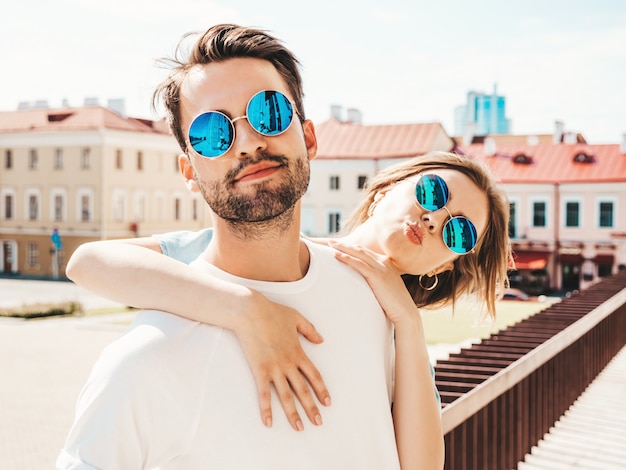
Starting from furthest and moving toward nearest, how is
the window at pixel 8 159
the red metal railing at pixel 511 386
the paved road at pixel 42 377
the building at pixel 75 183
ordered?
the window at pixel 8 159 → the building at pixel 75 183 → the paved road at pixel 42 377 → the red metal railing at pixel 511 386

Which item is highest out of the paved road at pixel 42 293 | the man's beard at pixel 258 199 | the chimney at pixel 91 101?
the chimney at pixel 91 101

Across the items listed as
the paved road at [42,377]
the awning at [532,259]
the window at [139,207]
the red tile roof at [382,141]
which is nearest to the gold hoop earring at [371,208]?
the paved road at [42,377]

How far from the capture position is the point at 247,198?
1.87m

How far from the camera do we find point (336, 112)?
5384 cm

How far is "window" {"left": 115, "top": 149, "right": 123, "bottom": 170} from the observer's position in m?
49.3

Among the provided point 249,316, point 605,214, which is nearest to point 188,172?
point 249,316

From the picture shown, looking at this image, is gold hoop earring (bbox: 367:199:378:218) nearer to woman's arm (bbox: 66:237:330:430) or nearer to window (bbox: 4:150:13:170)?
woman's arm (bbox: 66:237:330:430)

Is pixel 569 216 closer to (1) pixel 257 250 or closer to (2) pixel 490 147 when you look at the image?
(2) pixel 490 147

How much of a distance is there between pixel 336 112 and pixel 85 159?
16.5m

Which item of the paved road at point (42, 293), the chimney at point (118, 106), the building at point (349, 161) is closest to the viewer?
the paved road at point (42, 293)

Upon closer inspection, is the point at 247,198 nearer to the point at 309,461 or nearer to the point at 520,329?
the point at 309,461

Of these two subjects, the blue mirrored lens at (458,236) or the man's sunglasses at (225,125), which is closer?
the man's sunglasses at (225,125)

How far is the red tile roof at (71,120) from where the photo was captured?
49094mm

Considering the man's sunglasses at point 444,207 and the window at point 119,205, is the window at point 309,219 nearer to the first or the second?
the window at point 119,205
